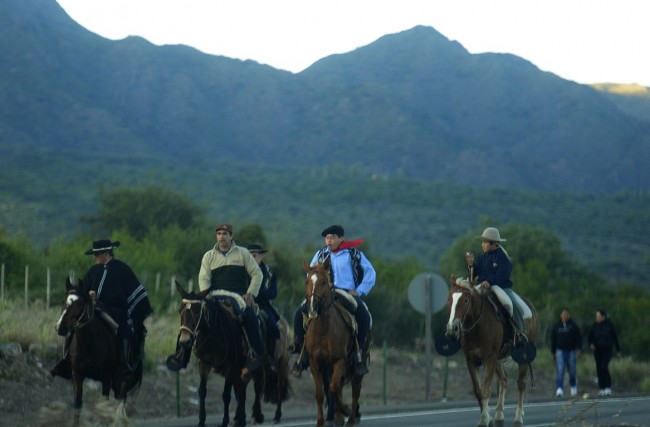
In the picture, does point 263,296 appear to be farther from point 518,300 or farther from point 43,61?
point 43,61

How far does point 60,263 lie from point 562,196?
8873 centimetres

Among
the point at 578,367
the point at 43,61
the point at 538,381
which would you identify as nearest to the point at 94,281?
the point at 538,381

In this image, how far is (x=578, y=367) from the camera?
127ft

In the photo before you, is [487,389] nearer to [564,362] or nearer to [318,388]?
[318,388]

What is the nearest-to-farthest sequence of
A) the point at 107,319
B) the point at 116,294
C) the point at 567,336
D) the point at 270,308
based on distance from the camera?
the point at 107,319
the point at 116,294
the point at 270,308
the point at 567,336

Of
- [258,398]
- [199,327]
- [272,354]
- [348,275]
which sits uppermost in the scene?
[348,275]

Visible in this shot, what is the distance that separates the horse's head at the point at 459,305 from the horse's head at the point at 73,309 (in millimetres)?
4673

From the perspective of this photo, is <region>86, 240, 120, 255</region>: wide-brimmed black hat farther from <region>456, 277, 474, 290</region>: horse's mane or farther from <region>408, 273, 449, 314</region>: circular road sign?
<region>408, 273, 449, 314</region>: circular road sign

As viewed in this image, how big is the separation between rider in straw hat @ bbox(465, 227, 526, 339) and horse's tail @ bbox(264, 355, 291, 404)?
336 cm

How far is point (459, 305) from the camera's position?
1791 centimetres

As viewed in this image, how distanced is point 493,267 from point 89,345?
5685 mm

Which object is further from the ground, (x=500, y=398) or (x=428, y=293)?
(x=428, y=293)

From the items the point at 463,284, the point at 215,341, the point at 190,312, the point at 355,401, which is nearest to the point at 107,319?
the point at 190,312

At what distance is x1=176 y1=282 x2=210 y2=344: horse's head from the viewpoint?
1675cm
